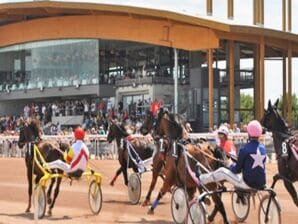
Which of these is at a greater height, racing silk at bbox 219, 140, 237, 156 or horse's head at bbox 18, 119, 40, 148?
horse's head at bbox 18, 119, 40, 148

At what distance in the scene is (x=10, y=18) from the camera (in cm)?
5438

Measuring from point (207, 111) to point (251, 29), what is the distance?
6.19 metres

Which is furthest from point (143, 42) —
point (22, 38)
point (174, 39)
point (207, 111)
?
point (22, 38)

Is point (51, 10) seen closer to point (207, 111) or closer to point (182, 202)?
point (207, 111)

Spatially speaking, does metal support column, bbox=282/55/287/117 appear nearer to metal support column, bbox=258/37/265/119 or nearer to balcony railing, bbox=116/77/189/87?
metal support column, bbox=258/37/265/119

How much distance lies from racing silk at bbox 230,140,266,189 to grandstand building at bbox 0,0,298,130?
30467 mm

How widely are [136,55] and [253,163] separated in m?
40.6

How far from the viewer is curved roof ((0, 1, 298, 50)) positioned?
3981 centimetres

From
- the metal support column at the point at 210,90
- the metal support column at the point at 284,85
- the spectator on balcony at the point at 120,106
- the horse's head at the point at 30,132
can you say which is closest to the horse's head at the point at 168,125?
the horse's head at the point at 30,132

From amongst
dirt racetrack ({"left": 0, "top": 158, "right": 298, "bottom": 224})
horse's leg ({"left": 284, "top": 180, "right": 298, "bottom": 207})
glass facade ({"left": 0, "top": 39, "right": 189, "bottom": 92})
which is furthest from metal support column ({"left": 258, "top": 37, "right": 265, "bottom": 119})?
horse's leg ({"left": 284, "top": 180, "right": 298, "bottom": 207})

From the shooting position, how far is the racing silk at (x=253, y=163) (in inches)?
362

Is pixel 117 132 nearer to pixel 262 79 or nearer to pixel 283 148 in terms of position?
pixel 283 148

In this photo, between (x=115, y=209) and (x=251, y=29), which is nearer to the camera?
(x=115, y=209)

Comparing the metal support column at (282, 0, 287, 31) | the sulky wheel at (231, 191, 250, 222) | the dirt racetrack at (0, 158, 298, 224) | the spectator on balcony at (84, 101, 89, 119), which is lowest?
the dirt racetrack at (0, 158, 298, 224)
